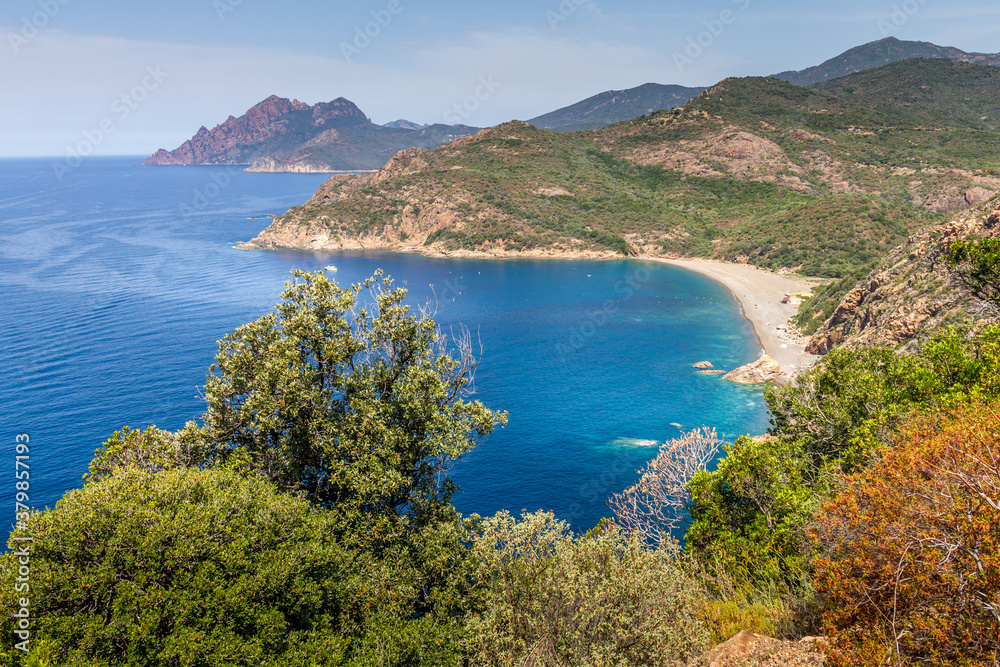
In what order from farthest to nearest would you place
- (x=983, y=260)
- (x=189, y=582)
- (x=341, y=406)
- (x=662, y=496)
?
(x=662, y=496)
(x=983, y=260)
(x=341, y=406)
(x=189, y=582)

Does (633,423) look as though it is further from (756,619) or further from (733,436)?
(756,619)

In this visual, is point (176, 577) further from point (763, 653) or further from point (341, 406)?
point (763, 653)

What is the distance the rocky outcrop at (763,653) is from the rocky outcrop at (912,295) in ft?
124

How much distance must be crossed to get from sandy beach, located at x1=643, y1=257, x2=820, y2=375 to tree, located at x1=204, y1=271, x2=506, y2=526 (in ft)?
188

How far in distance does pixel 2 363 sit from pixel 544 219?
127277 millimetres

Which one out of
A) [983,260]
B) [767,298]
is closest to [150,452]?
[983,260]

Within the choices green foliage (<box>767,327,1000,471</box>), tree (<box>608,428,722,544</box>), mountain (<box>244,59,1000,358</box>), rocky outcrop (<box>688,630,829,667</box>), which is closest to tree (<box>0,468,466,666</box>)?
rocky outcrop (<box>688,630,829,667</box>)

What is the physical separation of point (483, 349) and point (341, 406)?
52837 mm

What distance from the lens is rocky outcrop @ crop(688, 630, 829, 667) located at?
11281 millimetres

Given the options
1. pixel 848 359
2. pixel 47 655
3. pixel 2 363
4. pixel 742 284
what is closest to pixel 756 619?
pixel 47 655

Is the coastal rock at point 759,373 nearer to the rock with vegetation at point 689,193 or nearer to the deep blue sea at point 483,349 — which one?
the deep blue sea at point 483,349

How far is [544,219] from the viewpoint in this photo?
15812cm

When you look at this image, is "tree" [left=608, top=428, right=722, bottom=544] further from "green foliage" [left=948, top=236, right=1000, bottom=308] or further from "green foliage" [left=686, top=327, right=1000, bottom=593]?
"green foliage" [left=948, top=236, right=1000, bottom=308]

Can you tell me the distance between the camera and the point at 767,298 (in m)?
101
